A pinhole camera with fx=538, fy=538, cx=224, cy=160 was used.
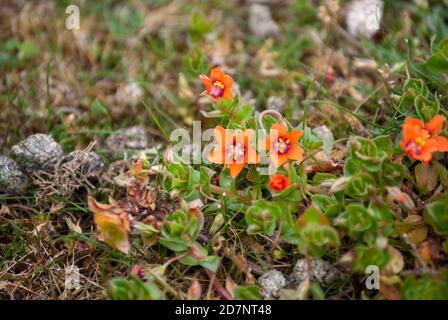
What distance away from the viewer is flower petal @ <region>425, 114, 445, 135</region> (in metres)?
2.11

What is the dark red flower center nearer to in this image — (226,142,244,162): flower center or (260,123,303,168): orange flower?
(260,123,303,168): orange flower

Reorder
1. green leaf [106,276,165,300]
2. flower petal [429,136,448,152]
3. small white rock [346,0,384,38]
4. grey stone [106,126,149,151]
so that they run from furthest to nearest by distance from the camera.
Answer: small white rock [346,0,384,38]
grey stone [106,126,149,151]
flower petal [429,136,448,152]
green leaf [106,276,165,300]

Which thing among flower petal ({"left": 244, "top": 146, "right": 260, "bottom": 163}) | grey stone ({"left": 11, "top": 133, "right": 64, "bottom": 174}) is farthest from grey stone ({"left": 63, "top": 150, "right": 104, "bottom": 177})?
flower petal ({"left": 244, "top": 146, "right": 260, "bottom": 163})

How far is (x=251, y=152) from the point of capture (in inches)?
86.8

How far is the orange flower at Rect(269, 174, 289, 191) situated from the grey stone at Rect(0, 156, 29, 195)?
1230 mm

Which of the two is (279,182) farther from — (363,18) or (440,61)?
(363,18)

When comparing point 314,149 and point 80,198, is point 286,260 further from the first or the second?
point 80,198

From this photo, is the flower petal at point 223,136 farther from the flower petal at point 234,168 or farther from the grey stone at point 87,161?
the grey stone at point 87,161

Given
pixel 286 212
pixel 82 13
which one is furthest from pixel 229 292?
pixel 82 13

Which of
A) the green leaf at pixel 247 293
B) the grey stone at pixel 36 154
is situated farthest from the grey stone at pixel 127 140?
the green leaf at pixel 247 293

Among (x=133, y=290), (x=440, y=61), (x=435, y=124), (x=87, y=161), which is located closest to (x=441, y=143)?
(x=435, y=124)

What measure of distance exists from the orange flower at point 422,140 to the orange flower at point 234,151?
59cm

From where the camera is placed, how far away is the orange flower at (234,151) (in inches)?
86.7

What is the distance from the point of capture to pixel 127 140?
2.90m
